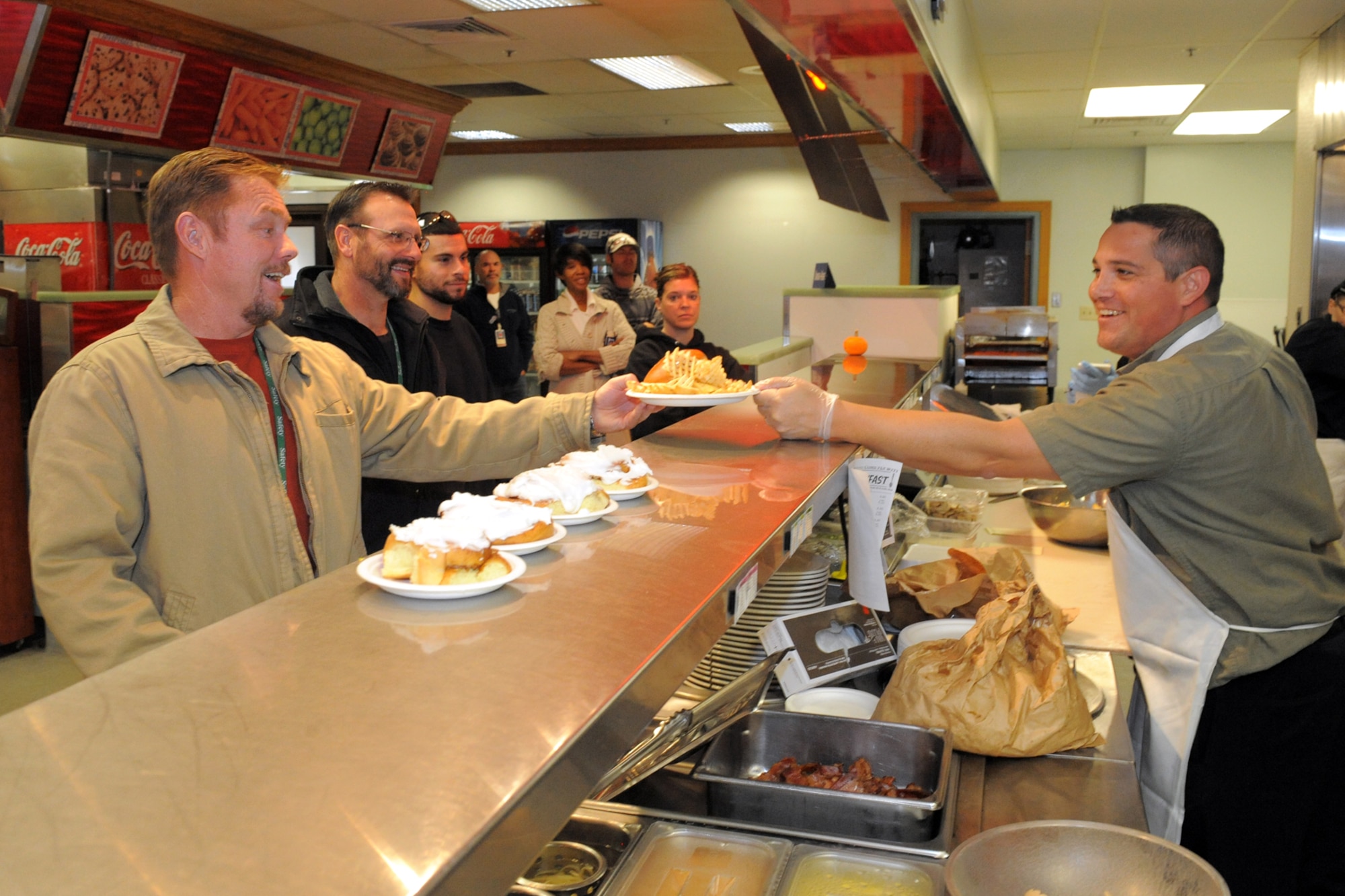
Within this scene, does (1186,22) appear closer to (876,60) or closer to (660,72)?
(876,60)

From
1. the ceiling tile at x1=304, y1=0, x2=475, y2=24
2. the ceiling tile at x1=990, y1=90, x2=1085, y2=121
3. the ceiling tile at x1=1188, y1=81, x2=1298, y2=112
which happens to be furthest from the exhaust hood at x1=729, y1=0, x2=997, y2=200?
the ceiling tile at x1=1188, y1=81, x2=1298, y2=112

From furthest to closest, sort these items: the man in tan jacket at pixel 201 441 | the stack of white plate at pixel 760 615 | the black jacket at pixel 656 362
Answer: the black jacket at pixel 656 362
the stack of white plate at pixel 760 615
the man in tan jacket at pixel 201 441

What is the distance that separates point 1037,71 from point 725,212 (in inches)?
193

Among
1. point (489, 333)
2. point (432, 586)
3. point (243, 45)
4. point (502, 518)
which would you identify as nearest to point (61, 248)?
point (243, 45)

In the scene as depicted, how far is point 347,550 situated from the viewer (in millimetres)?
1937

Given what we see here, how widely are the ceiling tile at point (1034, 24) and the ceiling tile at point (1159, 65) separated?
1.38 ft

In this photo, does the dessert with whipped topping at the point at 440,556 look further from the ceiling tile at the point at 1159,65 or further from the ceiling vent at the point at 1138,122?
the ceiling vent at the point at 1138,122

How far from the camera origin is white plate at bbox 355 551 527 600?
108cm

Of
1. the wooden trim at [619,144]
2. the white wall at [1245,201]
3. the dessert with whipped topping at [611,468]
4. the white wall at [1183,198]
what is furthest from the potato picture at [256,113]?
the white wall at [1245,201]

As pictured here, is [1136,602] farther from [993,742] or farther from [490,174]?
[490,174]

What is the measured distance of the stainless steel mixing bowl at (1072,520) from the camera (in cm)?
325

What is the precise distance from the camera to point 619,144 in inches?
449

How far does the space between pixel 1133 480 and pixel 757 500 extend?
0.97 metres

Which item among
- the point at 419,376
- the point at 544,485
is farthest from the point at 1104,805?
the point at 419,376
